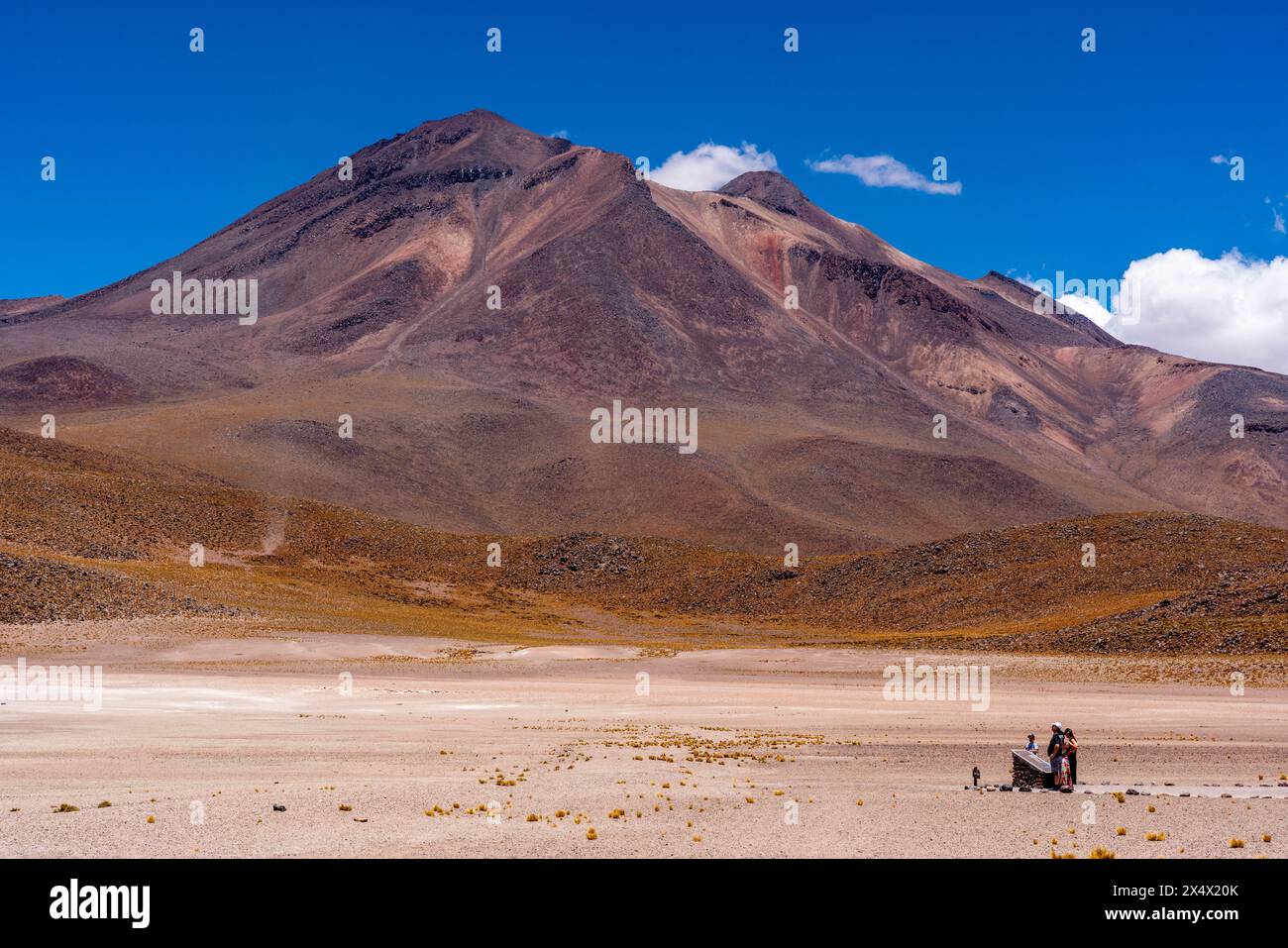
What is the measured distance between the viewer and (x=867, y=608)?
82.3 m

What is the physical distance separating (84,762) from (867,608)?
65673mm

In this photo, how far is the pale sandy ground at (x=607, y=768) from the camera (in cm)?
1600

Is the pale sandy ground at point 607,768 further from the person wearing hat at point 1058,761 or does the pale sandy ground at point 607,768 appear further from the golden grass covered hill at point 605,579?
the golden grass covered hill at point 605,579

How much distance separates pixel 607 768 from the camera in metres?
23.5

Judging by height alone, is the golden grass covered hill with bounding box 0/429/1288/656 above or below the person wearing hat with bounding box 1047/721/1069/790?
above

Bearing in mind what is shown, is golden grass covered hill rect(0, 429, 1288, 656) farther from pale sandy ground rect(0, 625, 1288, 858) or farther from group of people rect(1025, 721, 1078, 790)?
group of people rect(1025, 721, 1078, 790)

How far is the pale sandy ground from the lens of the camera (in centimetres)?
1600

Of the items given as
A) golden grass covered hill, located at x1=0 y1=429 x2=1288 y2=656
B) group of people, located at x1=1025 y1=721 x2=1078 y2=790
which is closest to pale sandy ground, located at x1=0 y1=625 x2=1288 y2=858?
group of people, located at x1=1025 y1=721 x2=1078 y2=790

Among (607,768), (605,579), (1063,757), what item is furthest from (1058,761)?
(605,579)
